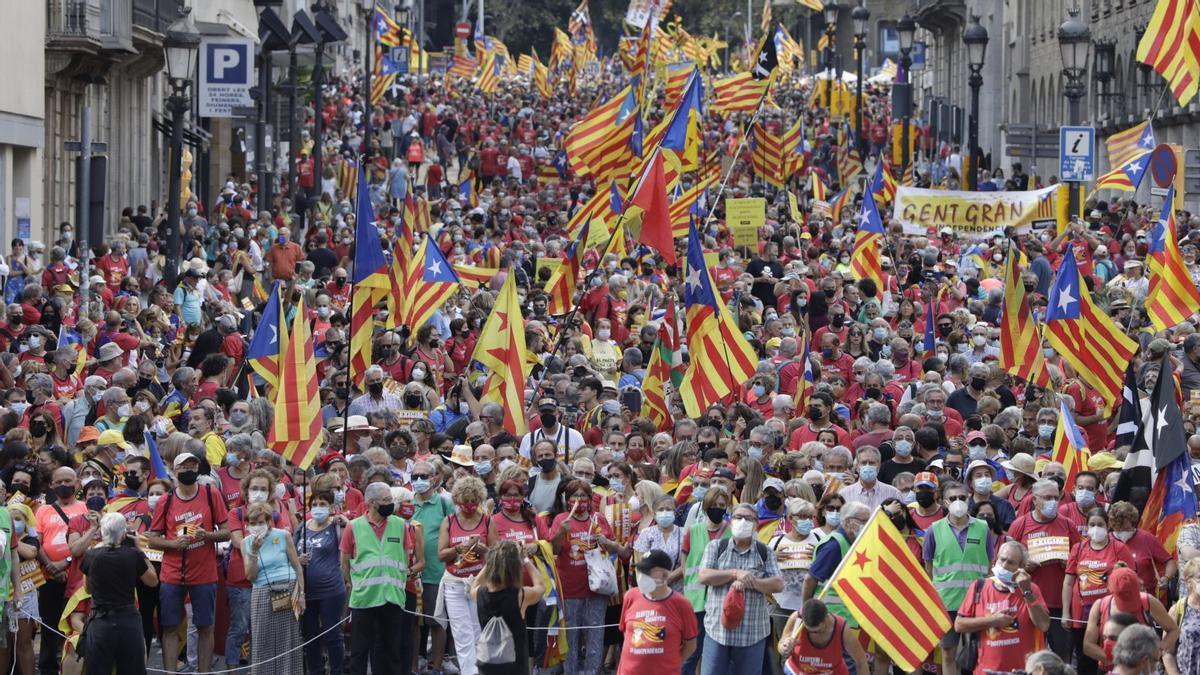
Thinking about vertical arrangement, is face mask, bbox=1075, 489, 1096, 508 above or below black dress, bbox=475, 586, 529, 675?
above

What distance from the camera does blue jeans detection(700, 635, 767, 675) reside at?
13188mm

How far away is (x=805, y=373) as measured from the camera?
1944 cm

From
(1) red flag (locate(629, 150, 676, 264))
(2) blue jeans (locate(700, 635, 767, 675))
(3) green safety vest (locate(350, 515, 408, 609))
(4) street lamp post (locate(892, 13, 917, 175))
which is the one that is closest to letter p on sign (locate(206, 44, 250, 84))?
(1) red flag (locate(629, 150, 676, 264))

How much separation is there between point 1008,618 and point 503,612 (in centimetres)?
260

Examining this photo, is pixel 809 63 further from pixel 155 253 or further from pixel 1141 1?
pixel 155 253

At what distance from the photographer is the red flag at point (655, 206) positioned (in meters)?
20.5

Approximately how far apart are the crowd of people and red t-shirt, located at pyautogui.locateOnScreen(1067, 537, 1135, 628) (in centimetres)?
2

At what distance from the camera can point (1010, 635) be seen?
42.1 ft

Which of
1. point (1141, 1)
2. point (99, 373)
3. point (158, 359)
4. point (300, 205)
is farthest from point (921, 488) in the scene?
point (1141, 1)

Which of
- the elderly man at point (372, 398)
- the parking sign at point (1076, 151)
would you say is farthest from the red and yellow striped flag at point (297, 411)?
the parking sign at point (1076, 151)

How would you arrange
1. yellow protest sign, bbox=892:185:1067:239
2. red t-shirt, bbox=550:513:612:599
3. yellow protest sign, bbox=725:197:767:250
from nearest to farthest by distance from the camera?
red t-shirt, bbox=550:513:612:599 < yellow protest sign, bbox=892:185:1067:239 < yellow protest sign, bbox=725:197:767:250

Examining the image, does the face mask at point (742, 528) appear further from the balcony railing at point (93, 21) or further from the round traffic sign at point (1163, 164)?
the balcony railing at point (93, 21)

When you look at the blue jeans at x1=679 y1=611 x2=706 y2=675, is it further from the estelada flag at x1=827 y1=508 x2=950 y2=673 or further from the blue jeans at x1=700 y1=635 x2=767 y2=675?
the estelada flag at x1=827 y1=508 x2=950 y2=673

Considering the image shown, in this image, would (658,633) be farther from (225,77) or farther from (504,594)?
(225,77)
